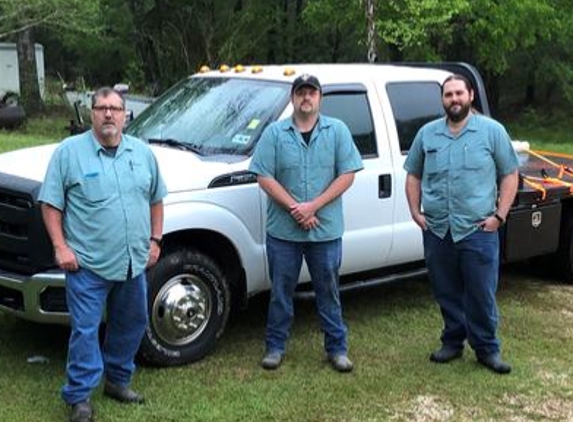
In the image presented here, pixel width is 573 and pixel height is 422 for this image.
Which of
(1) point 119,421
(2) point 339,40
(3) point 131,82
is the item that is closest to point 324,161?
(1) point 119,421

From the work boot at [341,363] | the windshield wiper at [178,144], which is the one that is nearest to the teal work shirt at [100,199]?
the windshield wiper at [178,144]

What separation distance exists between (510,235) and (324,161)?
222cm

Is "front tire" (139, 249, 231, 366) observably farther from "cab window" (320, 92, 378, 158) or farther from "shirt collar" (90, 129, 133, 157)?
"cab window" (320, 92, 378, 158)

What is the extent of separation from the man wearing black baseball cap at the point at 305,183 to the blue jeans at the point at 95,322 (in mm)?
949

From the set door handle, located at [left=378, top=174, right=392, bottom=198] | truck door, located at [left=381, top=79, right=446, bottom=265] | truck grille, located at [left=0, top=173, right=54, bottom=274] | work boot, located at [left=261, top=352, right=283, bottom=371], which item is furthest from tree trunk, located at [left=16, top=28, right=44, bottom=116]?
work boot, located at [left=261, top=352, right=283, bottom=371]

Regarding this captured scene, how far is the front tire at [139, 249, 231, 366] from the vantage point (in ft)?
16.7

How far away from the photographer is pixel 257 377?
5156mm

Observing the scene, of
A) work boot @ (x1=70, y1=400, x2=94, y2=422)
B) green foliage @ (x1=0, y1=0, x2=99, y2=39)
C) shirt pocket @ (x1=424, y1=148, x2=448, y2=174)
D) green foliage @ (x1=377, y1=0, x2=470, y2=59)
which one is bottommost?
work boot @ (x1=70, y1=400, x2=94, y2=422)

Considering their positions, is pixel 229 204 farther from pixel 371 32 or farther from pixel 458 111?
pixel 371 32

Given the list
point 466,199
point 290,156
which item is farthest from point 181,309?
point 466,199

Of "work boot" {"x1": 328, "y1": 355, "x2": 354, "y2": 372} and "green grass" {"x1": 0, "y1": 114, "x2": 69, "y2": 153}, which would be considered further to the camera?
"green grass" {"x1": 0, "y1": 114, "x2": 69, "y2": 153}

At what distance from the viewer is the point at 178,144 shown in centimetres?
571

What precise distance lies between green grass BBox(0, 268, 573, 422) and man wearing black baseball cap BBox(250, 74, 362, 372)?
0.60 meters

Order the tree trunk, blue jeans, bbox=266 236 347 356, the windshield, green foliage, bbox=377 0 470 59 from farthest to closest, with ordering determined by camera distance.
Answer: the tree trunk
green foliage, bbox=377 0 470 59
the windshield
blue jeans, bbox=266 236 347 356
